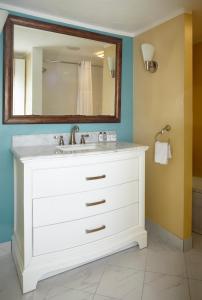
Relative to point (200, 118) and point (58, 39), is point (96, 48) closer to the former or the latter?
point (58, 39)

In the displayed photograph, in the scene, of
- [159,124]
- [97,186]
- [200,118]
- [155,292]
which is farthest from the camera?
[200,118]

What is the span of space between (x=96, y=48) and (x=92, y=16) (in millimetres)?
310

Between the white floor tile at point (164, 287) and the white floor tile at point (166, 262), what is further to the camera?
the white floor tile at point (166, 262)

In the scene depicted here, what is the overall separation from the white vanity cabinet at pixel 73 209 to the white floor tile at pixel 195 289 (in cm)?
58

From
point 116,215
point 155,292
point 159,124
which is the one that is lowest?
point 155,292

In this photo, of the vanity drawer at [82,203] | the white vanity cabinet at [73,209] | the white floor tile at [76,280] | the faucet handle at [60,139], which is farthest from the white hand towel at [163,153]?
the white floor tile at [76,280]

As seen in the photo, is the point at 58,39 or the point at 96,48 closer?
the point at 58,39

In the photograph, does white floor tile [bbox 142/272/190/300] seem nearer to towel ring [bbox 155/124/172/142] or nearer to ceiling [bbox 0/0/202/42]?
towel ring [bbox 155/124/172/142]

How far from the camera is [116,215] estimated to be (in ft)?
6.87

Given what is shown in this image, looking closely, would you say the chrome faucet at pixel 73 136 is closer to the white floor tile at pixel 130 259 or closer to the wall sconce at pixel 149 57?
the wall sconce at pixel 149 57

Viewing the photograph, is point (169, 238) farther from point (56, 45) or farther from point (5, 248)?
point (56, 45)

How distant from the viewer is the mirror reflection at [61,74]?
6.98 ft

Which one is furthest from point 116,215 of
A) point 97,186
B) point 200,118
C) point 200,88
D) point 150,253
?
point 200,88

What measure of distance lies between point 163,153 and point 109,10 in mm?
1324
